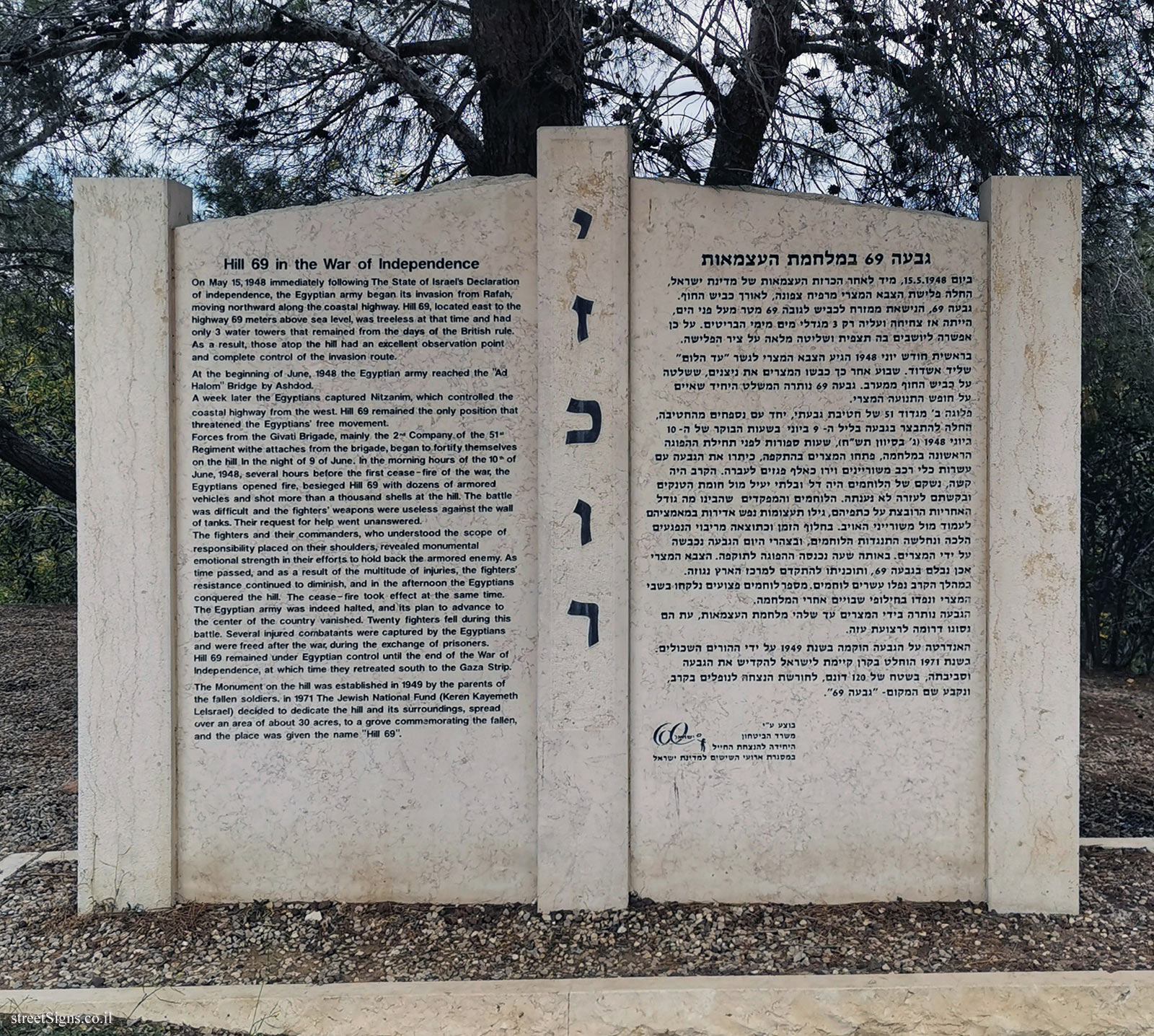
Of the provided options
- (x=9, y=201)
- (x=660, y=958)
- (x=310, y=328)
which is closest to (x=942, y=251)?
(x=310, y=328)

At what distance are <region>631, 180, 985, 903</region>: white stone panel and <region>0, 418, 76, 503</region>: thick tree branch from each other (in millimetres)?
4203

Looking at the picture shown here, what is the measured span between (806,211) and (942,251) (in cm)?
50

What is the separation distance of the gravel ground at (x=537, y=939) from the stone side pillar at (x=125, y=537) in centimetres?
23

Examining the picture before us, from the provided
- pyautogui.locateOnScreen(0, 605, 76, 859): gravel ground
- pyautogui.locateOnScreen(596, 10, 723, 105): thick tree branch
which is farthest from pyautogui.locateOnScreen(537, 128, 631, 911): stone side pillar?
pyautogui.locateOnScreen(0, 605, 76, 859): gravel ground

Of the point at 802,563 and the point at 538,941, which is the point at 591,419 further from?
the point at 538,941

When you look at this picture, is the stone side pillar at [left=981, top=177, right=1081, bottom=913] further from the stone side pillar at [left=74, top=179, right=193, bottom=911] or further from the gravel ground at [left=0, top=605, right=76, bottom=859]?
the gravel ground at [left=0, top=605, right=76, bottom=859]

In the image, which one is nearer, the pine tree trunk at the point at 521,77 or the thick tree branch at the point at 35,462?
the pine tree trunk at the point at 521,77

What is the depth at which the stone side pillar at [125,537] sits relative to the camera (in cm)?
352

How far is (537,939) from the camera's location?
3381mm

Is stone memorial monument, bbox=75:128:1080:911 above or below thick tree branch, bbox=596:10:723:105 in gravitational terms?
below

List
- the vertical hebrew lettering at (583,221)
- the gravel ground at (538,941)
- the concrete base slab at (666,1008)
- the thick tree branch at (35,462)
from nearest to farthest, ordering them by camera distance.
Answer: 1. the concrete base slab at (666,1008)
2. the gravel ground at (538,941)
3. the vertical hebrew lettering at (583,221)
4. the thick tree branch at (35,462)

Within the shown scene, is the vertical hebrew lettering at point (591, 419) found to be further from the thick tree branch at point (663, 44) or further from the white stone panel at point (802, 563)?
the thick tree branch at point (663, 44)

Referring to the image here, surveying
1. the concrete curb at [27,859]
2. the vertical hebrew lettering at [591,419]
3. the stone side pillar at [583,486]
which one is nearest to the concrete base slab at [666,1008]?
the stone side pillar at [583,486]

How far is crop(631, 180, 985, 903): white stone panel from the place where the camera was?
354 cm
